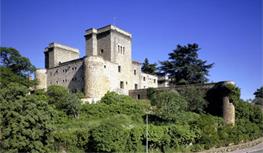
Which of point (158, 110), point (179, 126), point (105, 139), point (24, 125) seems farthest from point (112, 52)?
point (24, 125)

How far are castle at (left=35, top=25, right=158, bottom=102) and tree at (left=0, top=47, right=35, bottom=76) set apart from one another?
499cm

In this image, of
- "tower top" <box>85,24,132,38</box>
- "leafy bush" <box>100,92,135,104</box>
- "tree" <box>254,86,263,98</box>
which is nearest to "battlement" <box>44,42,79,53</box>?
"tower top" <box>85,24,132,38</box>

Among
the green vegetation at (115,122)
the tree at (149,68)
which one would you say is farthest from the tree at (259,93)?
the green vegetation at (115,122)

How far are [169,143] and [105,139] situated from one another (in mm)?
6424

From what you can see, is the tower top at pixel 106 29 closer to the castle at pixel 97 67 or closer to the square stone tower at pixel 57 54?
the castle at pixel 97 67

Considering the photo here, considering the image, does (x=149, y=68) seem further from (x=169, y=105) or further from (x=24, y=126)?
(x=24, y=126)

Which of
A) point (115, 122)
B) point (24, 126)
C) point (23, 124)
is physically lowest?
point (115, 122)

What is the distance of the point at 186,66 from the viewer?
147 feet

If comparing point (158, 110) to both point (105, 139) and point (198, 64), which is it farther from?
point (198, 64)

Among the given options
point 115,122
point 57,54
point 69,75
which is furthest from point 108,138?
point 57,54

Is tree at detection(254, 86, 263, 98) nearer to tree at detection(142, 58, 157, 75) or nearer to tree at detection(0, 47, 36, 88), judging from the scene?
tree at detection(142, 58, 157, 75)

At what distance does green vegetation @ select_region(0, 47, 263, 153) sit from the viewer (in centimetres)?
1983

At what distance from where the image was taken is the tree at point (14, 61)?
114ft

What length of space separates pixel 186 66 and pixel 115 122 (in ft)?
77.5
